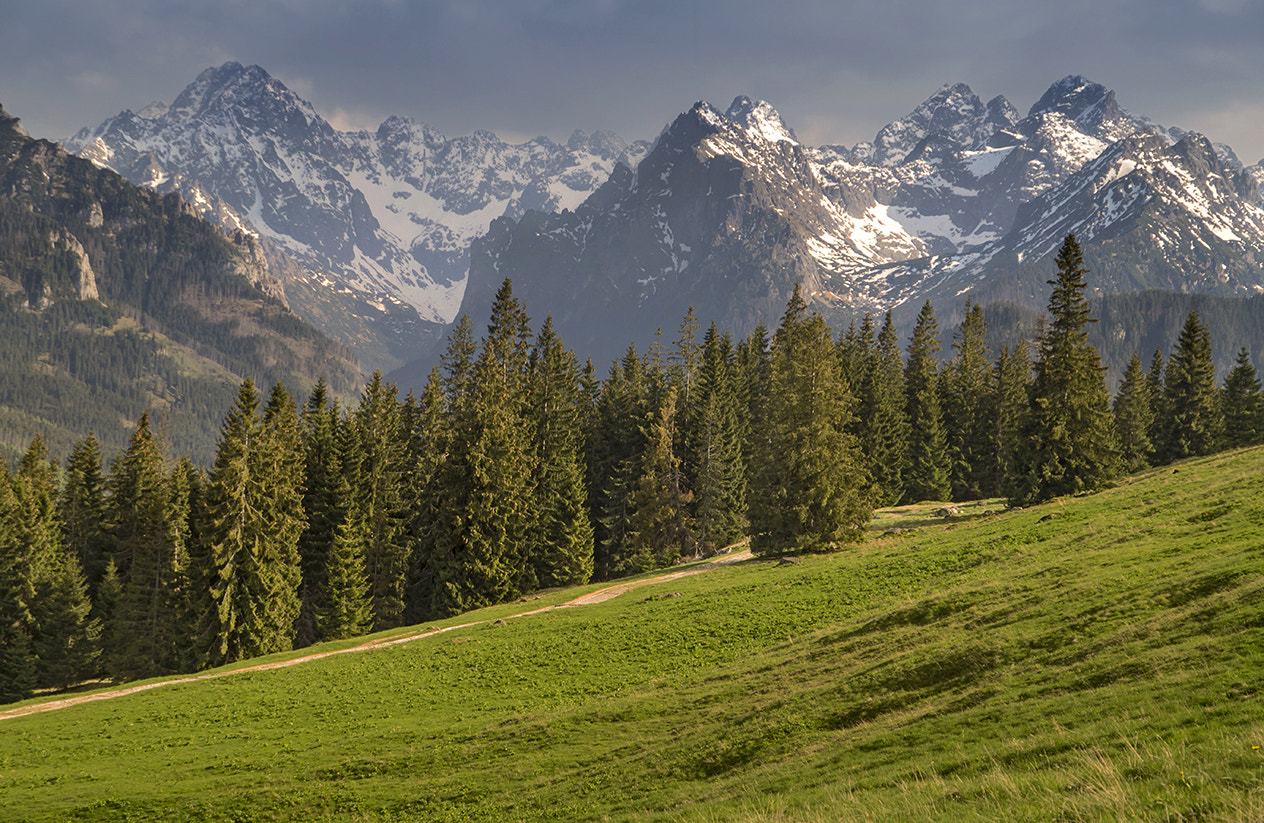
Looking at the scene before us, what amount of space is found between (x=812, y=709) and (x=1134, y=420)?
8841 centimetres

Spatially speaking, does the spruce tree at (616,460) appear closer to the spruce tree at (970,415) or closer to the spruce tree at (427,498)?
the spruce tree at (427,498)

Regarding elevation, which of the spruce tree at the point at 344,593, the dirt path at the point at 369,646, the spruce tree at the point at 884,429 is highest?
the spruce tree at the point at 884,429

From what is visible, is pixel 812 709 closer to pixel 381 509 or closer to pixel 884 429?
pixel 381 509

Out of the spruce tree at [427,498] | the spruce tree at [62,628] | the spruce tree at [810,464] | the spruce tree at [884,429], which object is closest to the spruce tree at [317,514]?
the spruce tree at [427,498]

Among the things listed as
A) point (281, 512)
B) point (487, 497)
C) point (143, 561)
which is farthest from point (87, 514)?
point (487, 497)

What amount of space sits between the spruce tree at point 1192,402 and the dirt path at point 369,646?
5719 centimetres

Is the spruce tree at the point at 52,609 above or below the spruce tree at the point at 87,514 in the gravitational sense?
below

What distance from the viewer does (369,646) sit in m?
49.1

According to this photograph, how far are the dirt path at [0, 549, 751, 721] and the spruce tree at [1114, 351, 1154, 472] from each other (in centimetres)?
5450

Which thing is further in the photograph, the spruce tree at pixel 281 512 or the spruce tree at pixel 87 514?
the spruce tree at pixel 87 514

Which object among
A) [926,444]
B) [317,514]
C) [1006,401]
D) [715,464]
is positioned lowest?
[926,444]

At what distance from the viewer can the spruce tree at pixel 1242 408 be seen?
82.9 metres

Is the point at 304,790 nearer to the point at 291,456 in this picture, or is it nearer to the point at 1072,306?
the point at 291,456

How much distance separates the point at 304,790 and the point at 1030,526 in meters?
34.9
